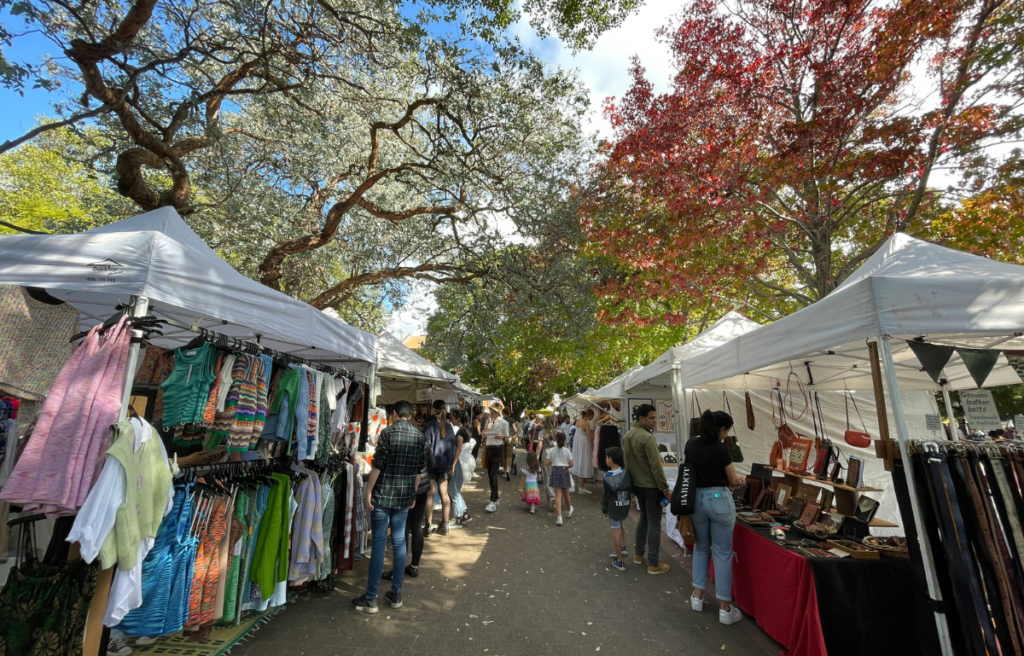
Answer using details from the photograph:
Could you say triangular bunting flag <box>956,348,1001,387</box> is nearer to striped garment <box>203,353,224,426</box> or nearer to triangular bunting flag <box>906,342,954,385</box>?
triangular bunting flag <box>906,342,954,385</box>

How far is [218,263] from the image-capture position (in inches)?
134

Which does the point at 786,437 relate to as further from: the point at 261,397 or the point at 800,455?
the point at 261,397

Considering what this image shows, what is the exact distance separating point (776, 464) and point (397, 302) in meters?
9.27

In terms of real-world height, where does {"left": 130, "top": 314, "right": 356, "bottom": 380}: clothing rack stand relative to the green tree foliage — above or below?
below

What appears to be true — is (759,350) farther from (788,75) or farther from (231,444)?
(788,75)

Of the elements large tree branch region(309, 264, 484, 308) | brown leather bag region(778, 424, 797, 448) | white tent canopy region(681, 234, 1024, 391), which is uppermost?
large tree branch region(309, 264, 484, 308)

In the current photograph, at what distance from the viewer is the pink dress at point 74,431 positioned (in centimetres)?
221

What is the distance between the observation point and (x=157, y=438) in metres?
2.64

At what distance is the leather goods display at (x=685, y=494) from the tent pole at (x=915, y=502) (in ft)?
5.60

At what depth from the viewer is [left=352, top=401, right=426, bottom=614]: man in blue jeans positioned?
13.4ft

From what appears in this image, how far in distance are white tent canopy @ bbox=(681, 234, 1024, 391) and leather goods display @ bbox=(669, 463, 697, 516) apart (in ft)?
4.16

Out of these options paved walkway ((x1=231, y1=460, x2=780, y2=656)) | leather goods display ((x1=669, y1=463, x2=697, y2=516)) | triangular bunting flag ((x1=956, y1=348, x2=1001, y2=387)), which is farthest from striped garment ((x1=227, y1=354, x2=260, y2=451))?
triangular bunting flag ((x1=956, y1=348, x2=1001, y2=387))

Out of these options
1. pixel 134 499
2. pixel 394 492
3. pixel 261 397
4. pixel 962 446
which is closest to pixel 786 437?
pixel 962 446

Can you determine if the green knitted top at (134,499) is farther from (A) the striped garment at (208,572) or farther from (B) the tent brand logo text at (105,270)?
(B) the tent brand logo text at (105,270)
